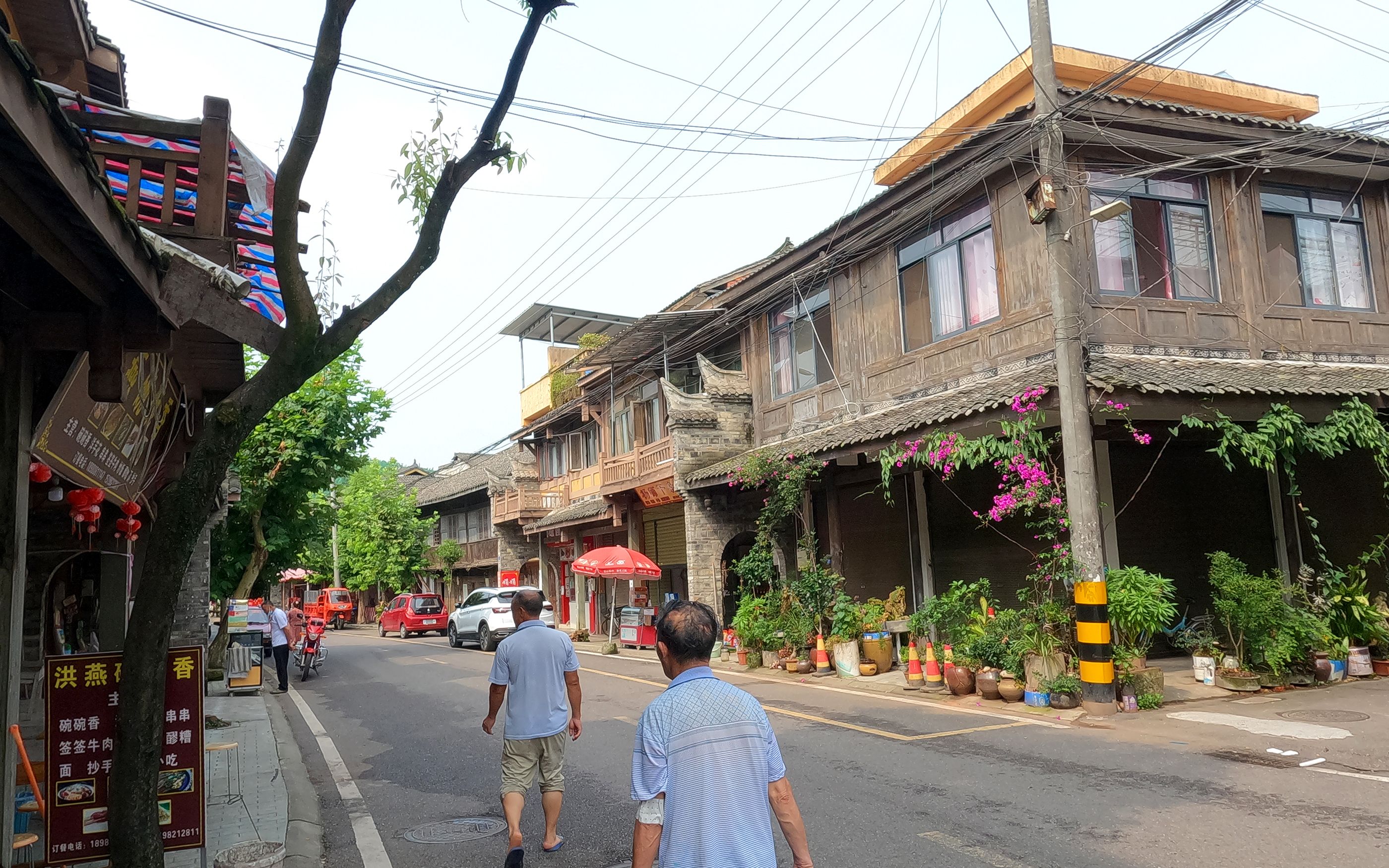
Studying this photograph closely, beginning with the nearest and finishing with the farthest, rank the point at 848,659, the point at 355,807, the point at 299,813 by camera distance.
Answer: the point at 299,813, the point at 355,807, the point at 848,659

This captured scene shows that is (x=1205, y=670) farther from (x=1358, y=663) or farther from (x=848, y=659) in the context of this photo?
(x=848, y=659)

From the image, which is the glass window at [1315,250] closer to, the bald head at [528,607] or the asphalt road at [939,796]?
the asphalt road at [939,796]

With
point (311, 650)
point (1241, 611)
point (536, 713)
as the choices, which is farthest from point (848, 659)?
point (311, 650)

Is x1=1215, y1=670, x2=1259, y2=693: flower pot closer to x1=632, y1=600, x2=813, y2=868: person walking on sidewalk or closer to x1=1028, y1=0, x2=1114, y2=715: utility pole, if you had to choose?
x1=1028, y1=0, x2=1114, y2=715: utility pole

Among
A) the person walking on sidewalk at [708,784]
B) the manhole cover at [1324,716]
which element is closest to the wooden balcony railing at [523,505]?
the manhole cover at [1324,716]

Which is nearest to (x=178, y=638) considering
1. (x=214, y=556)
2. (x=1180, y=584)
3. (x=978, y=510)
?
(x=214, y=556)

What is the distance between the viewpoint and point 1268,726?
9.31 meters

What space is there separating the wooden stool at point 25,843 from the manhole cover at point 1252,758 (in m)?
8.52

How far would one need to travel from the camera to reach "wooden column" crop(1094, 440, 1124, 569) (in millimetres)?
12312

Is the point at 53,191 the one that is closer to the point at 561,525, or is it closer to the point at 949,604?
the point at 949,604

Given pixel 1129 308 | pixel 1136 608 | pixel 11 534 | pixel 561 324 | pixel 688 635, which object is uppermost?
pixel 561 324

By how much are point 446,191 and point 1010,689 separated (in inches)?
363

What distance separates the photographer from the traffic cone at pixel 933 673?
42.9 feet

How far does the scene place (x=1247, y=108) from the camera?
16.0m
